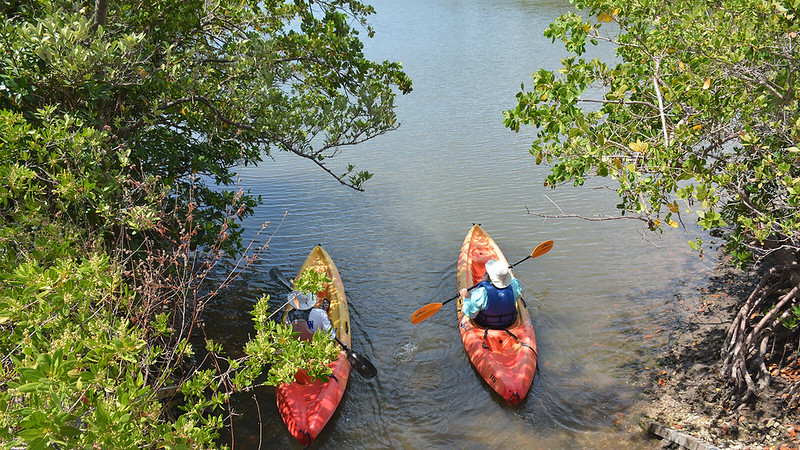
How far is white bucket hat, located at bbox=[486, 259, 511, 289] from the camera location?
6418mm

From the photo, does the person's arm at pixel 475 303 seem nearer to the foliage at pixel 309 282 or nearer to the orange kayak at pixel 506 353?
the orange kayak at pixel 506 353

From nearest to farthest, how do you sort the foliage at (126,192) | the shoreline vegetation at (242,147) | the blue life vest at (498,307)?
the foliage at (126,192), the shoreline vegetation at (242,147), the blue life vest at (498,307)

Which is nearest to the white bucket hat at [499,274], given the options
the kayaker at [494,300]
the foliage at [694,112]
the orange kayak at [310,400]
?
the kayaker at [494,300]

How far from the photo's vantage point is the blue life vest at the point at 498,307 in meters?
6.59

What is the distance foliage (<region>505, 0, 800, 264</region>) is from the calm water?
2.31 m

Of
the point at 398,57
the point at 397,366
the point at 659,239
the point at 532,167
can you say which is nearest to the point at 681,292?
the point at 659,239

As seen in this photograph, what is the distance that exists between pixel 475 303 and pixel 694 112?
326 cm

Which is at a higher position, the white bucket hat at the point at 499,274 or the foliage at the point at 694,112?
the foliage at the point at 694,112

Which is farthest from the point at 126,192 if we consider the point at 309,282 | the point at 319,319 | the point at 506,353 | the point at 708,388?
the point at 708,388

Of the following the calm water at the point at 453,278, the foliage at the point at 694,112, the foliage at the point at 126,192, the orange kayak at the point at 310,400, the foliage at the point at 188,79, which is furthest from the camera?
the calm water at the point at 453,278

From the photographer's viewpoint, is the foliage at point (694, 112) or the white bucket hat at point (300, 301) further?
the white bucket hat at point (300, 301)

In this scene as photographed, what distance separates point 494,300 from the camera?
6.59 metres

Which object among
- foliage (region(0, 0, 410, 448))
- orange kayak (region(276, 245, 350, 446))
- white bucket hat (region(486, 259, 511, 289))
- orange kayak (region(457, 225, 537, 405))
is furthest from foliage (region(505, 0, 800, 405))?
orange kayak (region(276, 245, 350, 446))

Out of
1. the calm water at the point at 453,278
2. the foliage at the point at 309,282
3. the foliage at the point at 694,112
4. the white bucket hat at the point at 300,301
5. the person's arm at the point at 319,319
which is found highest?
the foliage at the point at 694,112
